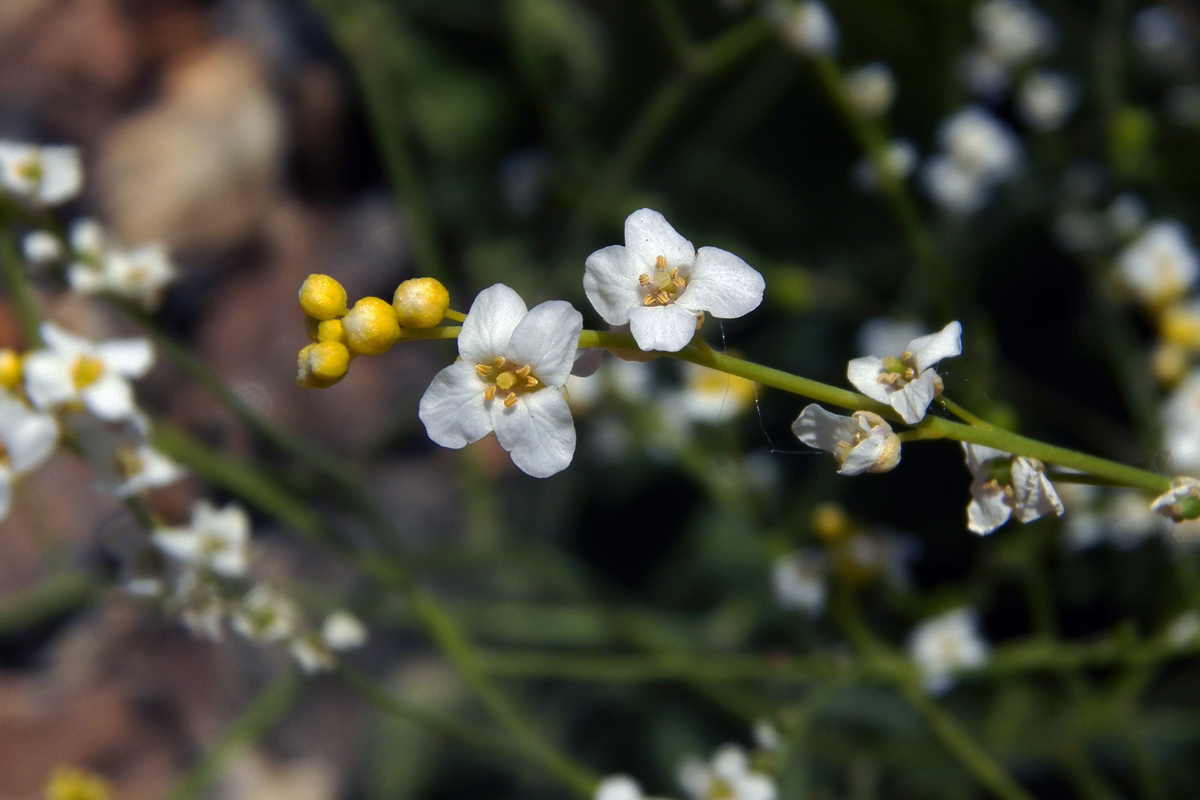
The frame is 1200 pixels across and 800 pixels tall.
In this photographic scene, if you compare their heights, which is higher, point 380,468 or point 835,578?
point 380,468

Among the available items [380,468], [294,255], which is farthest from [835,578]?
[294,255]

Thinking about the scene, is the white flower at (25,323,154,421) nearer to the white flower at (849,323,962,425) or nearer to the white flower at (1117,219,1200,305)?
the white flower at (849,323,962,425)

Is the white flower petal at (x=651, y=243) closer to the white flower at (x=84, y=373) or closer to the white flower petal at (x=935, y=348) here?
the white flower petal at (x=935, y=348)

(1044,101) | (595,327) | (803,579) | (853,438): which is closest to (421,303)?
(853,438)

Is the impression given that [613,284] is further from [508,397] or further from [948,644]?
[948,644]

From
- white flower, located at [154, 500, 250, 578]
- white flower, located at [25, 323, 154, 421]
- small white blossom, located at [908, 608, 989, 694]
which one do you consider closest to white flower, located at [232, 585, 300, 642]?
white flower, located at [154, 500, 250, 578]

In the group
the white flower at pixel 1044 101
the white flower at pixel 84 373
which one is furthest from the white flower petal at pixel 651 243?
the white flower at pixel 1044 101

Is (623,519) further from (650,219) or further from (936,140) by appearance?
(650,219)
